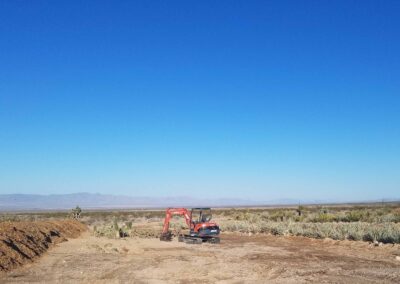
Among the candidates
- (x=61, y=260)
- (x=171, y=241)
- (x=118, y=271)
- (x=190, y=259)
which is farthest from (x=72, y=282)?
(x=171, y=241)

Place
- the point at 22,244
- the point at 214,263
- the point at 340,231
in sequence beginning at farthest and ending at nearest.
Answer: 1. the point at 340,231
2. the point at 22,244
3. the point at 214,263

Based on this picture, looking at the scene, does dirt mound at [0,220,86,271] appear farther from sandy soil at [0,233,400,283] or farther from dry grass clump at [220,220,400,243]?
dry grass clump at [220,220,400,243]

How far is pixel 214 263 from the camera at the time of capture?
18.4 metres

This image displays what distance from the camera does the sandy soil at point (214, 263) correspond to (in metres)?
15.0

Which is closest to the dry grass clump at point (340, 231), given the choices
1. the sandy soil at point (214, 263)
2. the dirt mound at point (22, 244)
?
the sandy soil at point (214, 263)

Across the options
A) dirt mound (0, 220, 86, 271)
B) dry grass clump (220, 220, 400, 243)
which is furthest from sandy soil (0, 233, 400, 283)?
dry grass clump (220, 220, 400, 243)

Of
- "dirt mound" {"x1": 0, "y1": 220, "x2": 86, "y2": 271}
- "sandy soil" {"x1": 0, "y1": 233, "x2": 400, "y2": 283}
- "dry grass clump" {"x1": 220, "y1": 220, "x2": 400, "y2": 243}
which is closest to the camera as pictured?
"sandy soil" {"x1": 0, "y1": 233, "x2": 400, "y2": 283}

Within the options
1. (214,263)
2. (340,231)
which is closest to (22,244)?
(214,263)

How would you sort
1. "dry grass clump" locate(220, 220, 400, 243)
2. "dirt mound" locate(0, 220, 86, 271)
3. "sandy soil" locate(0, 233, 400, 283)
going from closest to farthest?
"sandy soil" locate(0, 233, 400, 283) < "dirt mound" locate(0, 220, 86, 271) < "dry grass clump" locate(220, 220, 400, 243)

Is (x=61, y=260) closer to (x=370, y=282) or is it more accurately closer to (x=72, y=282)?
(x=72, y=282)

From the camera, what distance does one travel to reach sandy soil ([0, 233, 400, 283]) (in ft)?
49.2

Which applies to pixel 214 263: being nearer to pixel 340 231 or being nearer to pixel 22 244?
pixel 22 244

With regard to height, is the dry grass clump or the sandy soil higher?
the dry grass clump

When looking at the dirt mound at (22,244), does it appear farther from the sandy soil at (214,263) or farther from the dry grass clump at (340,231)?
the dry grass clump at (340,231)
